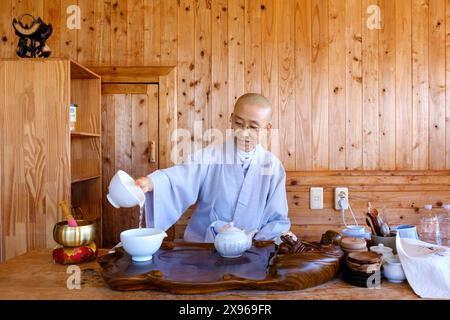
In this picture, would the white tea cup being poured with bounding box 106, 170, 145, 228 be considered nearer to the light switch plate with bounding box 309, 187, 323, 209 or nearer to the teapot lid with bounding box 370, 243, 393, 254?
the teapot lid with bounding box 370, 243, 393, 254

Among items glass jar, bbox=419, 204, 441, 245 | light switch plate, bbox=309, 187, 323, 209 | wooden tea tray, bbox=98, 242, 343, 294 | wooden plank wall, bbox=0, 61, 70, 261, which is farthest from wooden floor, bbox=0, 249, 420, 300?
light switch plate, bbox=309, 187, 323, 209

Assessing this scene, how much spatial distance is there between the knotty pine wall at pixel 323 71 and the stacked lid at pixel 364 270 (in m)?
1.39

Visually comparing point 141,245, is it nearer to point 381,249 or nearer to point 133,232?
point 133,232

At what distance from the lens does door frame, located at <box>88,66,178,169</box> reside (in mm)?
2383

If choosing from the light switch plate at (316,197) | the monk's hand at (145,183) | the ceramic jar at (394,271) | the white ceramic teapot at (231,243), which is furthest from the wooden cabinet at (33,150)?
the ceramic jar at (394,271)

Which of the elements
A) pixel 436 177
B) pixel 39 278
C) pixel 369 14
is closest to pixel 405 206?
pixel 436 177

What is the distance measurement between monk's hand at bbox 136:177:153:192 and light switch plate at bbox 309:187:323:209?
1.27m

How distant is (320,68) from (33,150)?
1.86 m

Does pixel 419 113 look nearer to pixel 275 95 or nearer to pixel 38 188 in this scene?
pixel 275 95

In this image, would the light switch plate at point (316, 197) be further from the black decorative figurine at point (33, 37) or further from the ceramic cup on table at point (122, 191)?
the black decorative figurine at point (33, 37)

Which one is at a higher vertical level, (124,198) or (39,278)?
(124,198)

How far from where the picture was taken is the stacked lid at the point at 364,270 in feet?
3.21

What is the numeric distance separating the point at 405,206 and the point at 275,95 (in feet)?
3.79

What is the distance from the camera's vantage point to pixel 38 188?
1970mm
